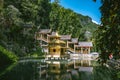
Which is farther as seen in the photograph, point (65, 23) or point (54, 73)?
point (65, 23)

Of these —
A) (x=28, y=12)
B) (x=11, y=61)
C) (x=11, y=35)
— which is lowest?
(x=11, y=61)

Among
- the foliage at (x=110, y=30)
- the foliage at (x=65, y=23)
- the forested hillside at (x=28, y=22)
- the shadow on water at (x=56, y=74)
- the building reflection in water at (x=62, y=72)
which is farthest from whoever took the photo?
the foliage at (x=65, y=23)

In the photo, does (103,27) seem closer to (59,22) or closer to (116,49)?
(116,49)

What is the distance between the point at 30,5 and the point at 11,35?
18057 millimetres

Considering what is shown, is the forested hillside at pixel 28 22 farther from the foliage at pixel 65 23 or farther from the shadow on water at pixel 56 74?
the shadow on water at pixel 56 74

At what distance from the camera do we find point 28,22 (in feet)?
266

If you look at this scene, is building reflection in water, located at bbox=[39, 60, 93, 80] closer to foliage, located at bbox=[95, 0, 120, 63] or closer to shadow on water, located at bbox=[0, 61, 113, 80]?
shadow on water, located at bbox=[0, 61, 113, 80]

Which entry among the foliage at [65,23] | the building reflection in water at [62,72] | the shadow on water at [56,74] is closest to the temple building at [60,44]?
the foliage at [65,23]

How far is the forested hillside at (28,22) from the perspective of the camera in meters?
62.2

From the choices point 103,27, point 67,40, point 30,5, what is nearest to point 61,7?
point 67,40

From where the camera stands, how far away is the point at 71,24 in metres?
112

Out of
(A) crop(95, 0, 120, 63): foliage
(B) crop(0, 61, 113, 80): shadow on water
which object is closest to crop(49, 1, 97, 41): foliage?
(B) crop(0, 61, 113, 80): shadow on water

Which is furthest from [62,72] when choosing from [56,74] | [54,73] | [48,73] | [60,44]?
[60,44]

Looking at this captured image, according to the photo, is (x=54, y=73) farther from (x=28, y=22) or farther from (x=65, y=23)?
(x=65, y=23)
